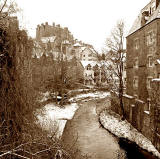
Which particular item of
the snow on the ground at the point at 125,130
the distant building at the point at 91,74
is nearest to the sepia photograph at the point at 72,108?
the snow on the ground at the point at 125,130

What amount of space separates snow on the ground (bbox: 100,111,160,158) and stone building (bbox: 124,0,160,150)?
47 cm

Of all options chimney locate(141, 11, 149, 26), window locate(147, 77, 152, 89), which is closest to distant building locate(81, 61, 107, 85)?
chimney locate(141, 11, 149, 26)

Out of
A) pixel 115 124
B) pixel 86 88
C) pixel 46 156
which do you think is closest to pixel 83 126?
pixel 115 124

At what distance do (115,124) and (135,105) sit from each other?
346 cm

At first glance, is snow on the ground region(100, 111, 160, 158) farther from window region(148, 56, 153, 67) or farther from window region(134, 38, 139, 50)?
window region(134, 38, 139, 50)

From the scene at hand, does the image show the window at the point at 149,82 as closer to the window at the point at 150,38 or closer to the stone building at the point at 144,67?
the stone building at the point at 144,67

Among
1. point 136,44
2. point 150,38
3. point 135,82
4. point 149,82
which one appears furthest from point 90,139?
point 136,44

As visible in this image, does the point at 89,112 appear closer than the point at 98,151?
No

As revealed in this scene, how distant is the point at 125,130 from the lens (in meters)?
18.5

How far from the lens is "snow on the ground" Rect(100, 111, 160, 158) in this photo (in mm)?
14650

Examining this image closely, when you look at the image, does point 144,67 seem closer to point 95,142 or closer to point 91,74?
point 95,142

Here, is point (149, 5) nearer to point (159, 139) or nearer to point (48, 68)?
point (159, 139)

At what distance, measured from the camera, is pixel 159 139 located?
13.4 meters

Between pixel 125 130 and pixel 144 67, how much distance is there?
7222mm
